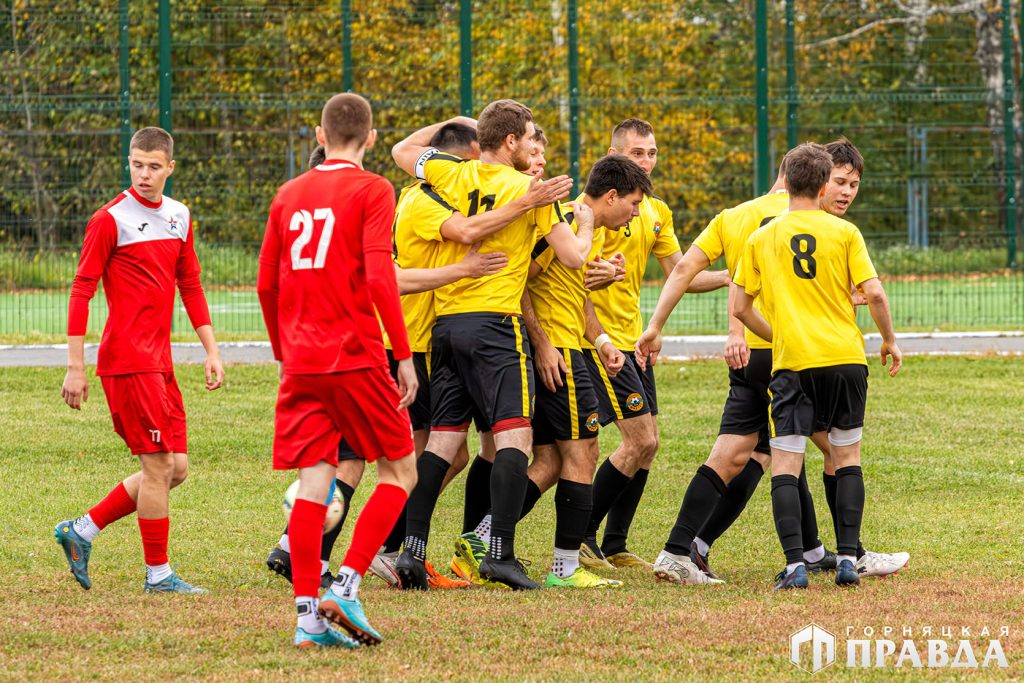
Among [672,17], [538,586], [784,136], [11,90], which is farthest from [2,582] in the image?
[672,17]

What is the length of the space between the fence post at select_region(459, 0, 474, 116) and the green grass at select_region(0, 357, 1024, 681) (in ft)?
21.0

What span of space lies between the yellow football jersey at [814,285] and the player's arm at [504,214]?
98 cm

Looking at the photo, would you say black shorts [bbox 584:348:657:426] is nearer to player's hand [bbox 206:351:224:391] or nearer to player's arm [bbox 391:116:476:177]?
player's arm [bbox 391:116:476:177]

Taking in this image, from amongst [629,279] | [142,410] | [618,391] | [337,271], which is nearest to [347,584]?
[337,271]

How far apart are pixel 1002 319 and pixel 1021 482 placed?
10.5 m

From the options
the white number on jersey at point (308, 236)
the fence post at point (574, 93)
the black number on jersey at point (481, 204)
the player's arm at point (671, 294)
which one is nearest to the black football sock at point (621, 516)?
the player's arm at point (671, 294)

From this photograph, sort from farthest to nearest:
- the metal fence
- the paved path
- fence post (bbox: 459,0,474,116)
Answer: the metal fence < fence post (bbox: 459,0,474,116) < the paved path

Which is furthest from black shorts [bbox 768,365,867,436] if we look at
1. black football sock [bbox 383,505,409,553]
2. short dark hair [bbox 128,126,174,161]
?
short dark hair [bbox 128,126,174,161]

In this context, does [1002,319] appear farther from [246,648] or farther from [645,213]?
[246,648]

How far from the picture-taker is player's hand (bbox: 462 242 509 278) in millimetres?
6184

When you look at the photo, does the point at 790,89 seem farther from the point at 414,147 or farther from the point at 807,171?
the point at 807,171

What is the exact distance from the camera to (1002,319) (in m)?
18.6

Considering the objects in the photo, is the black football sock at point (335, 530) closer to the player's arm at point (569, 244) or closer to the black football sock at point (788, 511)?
the player's arm at point (569, 244)

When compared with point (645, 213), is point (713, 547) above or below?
below
